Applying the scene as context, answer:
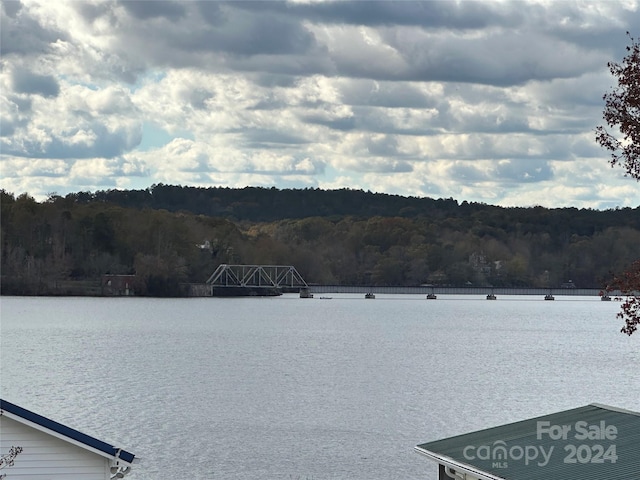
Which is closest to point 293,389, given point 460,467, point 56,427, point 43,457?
point 43,457

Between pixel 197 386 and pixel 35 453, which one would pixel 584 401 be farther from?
pixel 35 453

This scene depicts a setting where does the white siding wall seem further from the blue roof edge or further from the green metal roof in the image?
the green metal roof

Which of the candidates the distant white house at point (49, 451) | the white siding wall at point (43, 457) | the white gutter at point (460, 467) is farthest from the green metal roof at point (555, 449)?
the white siding wall at point (43, 457)

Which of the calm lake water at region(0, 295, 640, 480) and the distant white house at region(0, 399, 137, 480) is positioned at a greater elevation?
the distant white house at region(0, 399, 137, 480)

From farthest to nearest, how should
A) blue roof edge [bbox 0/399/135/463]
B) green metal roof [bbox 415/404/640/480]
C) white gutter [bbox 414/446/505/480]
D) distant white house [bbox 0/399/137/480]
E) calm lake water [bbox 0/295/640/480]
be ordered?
1. calm lake water [bbox 0/295/640/480]
2. distant white house [bbox 0/399/137/480]
3. blue roof edge [bbox 0/399/135/463]
4. white gutter [bbox 414/446/505/480]
5. green metal roof [bbox 415/404/640/480]

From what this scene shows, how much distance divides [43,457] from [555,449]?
30.5ft

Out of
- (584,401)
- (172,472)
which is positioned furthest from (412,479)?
(584,401)

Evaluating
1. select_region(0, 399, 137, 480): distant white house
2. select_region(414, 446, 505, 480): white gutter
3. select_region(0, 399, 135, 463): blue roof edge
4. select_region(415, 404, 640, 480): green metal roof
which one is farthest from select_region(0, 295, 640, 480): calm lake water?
select_region(415, 404, 640, 480): green metal roof

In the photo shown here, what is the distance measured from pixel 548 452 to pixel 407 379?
59916 mm

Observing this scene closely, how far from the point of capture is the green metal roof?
17844 millimetres

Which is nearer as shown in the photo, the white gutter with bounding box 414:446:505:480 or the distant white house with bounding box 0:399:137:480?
the white gutter with bounding box 414:446:505:480

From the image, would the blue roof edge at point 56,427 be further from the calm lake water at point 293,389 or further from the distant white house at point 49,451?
the calm lake water at point 293,389

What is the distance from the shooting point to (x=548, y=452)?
62.5ft

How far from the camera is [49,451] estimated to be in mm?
20984
